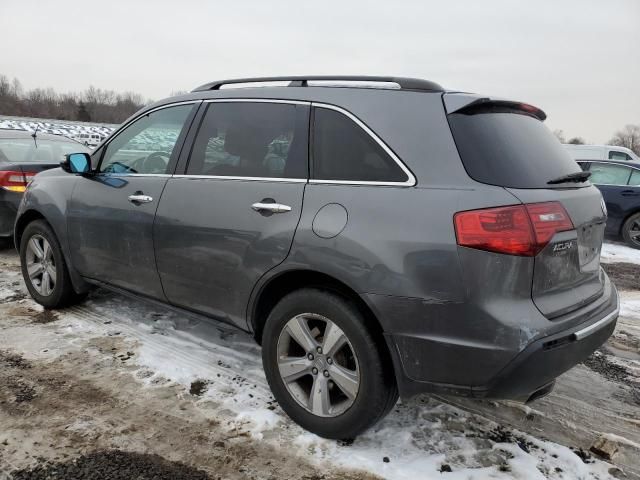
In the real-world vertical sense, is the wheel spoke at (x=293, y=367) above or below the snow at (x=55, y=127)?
below

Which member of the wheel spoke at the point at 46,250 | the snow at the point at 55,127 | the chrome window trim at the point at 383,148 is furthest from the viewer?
the snow at the point at 55,127

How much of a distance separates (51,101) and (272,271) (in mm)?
111077

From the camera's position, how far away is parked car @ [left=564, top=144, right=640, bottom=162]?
1636 cm

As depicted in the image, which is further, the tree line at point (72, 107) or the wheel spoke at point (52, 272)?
the tree line at point (72, 107)

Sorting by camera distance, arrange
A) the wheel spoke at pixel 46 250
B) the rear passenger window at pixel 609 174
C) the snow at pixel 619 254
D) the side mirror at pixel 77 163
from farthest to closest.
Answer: the rear passenger window at pixel 609 174 < the snow at pixel 619 254 < the wheel spoke at pixel 46 250 < the side mirror at pixel 77 163

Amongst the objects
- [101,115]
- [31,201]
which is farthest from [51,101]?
[31,201]

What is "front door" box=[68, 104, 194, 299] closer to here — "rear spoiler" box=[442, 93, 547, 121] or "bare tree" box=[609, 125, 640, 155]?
"rear spoiler" box=[442, 93, 547, 121]

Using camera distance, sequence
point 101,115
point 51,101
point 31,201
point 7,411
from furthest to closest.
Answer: point 51,101
point 101,115
point 31,201
point 7,411

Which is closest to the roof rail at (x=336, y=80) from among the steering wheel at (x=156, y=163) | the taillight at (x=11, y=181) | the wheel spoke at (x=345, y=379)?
the steering wheel at (x=156, y=163)

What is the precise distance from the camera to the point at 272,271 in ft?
8.81

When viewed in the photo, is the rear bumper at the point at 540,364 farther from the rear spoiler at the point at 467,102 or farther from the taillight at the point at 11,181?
the taillight at the point at 11,181

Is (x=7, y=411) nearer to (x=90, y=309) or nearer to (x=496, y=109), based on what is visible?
(x=90, y=309)

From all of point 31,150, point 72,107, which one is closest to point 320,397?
point 31,150

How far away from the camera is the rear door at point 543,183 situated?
2227mm
